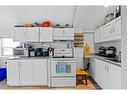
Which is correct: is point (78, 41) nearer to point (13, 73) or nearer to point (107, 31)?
point (107, 31)

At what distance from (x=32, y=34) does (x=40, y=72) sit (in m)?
1.37

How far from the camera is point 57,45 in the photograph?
550 cm

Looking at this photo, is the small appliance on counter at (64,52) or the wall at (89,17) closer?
the wall at (89,17)

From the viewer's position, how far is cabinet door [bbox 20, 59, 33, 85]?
4320 millimetres

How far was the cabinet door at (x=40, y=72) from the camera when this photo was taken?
4.35m

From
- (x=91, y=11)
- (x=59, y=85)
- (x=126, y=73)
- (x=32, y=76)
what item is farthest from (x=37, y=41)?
(x=126, y=73)

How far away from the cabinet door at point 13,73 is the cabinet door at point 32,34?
102cm

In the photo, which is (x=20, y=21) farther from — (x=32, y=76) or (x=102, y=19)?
(x=102, y=19)

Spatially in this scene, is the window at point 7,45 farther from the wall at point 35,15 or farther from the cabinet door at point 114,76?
the cabinet door at point 114,76

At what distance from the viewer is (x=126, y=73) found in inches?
35.2

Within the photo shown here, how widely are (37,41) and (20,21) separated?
0.97 metres

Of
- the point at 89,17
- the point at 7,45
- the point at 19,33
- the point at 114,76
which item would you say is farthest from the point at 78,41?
the point at 7,45

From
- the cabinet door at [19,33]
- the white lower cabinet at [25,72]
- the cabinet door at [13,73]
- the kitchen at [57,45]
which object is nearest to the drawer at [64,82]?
the kitchen at [57,45]

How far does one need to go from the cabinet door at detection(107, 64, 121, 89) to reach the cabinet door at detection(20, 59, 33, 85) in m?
2.21
